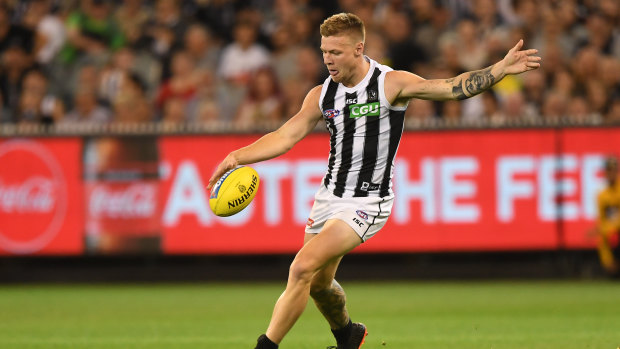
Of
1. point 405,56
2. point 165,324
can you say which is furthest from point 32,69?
point 165,324

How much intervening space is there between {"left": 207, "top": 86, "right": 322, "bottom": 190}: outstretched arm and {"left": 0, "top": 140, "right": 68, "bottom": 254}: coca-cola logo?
27.0 ft

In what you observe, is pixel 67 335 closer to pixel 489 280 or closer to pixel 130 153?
pixel 130 153

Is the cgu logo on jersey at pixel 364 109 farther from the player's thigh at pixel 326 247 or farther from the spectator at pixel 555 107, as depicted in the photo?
the spectator at pixel 555 107

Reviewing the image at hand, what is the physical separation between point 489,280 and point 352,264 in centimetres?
192

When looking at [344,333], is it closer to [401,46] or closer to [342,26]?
[342,26]

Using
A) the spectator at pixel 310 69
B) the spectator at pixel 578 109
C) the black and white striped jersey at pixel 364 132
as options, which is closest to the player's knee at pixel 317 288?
the black and white striped jersey at pixel 364 132

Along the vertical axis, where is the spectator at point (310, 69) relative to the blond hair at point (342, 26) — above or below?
below

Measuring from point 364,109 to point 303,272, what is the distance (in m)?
1.19

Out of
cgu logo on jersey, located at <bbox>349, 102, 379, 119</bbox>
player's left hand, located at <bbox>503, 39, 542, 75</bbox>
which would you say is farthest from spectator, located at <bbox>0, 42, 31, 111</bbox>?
player's left hand, located at <bbox>503, 39, 542, 75</bbox>

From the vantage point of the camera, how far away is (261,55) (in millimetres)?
15938

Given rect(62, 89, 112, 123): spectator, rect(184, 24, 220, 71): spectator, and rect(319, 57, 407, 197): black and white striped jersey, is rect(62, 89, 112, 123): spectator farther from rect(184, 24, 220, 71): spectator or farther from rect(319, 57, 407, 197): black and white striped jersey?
rect(319, 57, 407, 197): black and white striped jersey

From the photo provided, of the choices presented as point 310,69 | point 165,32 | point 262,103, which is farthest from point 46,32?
point 310,69

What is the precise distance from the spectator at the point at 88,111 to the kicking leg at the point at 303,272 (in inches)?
368

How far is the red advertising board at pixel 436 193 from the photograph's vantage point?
46.0ft
